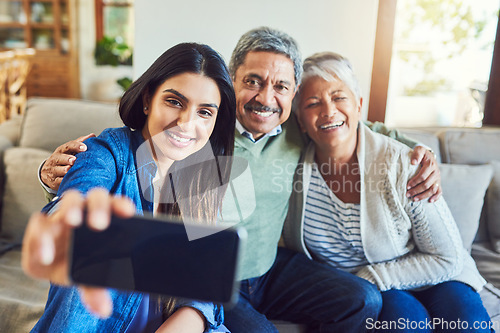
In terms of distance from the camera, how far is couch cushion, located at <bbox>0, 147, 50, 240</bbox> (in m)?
1.37

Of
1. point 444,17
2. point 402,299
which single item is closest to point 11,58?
point 444,17

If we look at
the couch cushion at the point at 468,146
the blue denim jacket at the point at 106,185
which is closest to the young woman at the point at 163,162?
the blue denim jacket at the point at 106,185

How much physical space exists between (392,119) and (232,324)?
1.08 metres

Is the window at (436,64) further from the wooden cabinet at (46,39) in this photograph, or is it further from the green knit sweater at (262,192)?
the wooden cabinet at (46,39)

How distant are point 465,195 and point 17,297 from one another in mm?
1444

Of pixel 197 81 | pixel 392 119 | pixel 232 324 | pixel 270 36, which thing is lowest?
pixel 232 324

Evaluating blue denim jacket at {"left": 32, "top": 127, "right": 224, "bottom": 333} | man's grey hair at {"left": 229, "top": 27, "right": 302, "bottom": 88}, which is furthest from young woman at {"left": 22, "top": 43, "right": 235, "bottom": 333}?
man's grey hair at {"left": 229, "top": 27, "right": 302, "bottom": 88}

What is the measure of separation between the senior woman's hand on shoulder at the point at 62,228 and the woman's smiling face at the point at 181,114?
348 millimetres

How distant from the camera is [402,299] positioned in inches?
46.2

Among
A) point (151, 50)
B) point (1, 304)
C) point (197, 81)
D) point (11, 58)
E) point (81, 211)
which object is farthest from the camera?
point (11, 58)

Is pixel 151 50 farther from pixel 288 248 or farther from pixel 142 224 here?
pixel 288 248

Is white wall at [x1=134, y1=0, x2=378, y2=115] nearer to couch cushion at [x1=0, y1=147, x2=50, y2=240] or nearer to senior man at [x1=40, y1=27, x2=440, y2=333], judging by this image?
senior man at [x1=40, y1=27, x2=440, y2=333]

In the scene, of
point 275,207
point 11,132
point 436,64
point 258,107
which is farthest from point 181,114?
point 436,64

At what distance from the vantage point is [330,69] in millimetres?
A: 1183
